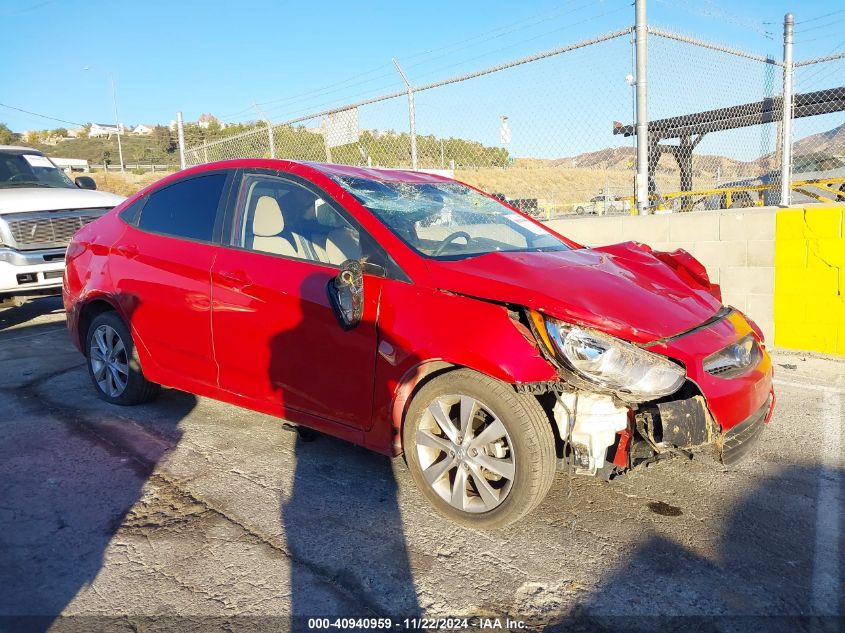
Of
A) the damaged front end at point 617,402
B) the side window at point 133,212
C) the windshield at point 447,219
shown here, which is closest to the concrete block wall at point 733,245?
the windshield at point 447,219

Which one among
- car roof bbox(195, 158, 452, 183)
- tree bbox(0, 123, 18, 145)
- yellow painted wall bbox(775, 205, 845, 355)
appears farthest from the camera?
tree bbox(0, 123, 18, 145)

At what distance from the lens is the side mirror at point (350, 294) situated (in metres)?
3.09

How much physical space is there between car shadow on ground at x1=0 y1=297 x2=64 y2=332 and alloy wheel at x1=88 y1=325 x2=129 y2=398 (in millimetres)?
3981

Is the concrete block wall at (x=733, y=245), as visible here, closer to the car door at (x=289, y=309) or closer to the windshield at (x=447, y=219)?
the windshield at (x=447, y=219)

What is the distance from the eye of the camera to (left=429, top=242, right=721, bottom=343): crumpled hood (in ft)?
9.03

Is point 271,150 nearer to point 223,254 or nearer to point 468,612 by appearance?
point 223,254

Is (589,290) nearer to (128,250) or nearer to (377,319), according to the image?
(377,319)

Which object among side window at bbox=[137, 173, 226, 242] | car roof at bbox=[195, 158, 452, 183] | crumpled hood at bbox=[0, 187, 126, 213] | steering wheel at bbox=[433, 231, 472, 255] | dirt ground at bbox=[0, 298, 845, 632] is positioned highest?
crumpled hood at bbox=[0, 187, 126, 213]

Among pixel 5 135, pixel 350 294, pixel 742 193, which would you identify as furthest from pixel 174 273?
pixel 5 135

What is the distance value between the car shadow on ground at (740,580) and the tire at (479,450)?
50 cm

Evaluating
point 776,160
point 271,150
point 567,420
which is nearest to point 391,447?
point 567,420

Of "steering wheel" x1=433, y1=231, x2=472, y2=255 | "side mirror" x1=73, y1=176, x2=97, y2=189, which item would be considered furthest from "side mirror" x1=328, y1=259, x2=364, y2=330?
"side mirror" x1=73, y1=176, x2=97, y2=189

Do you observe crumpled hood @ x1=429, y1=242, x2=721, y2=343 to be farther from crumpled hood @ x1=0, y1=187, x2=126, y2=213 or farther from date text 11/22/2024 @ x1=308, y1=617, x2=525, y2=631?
crumpled hood @ x1=0, y1=187, x2=126, y2=213

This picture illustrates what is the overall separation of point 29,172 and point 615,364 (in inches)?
340
